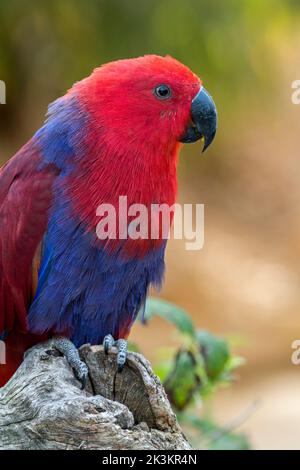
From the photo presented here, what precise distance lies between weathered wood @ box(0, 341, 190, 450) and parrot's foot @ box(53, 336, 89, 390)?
0.02 metres

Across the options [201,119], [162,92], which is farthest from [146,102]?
[201,119]

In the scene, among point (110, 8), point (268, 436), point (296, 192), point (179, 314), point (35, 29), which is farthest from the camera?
point (296, 192)

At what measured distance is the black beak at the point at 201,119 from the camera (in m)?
2.23

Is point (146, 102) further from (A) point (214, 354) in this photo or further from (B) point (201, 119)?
(A) point (214, 354)

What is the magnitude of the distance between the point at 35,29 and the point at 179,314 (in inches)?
165

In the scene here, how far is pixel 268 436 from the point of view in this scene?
4633mm

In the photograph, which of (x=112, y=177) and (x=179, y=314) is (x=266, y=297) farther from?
(x=112, y=177)

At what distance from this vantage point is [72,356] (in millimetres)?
1961

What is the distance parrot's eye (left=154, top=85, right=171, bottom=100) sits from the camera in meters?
2.20

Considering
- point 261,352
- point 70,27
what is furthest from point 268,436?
point 70,27

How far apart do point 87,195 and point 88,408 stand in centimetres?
67

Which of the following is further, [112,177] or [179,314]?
[179,314]
